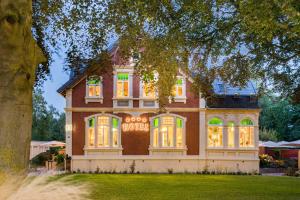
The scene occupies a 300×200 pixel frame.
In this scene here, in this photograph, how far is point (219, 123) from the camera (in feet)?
115

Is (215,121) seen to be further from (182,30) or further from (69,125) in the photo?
(182,30)

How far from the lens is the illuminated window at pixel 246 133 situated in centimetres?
3475

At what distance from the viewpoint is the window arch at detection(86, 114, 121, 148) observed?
33938 mm

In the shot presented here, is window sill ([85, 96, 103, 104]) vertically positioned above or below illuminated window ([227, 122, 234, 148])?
above

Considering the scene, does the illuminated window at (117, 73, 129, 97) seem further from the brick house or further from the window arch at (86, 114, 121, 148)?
the window arch at (86, 114, 121, 148)

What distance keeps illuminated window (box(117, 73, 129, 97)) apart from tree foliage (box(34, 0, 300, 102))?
57.5ft

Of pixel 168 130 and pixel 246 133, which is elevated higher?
pixel 168 130

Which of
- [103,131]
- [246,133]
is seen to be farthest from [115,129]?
[246,133]

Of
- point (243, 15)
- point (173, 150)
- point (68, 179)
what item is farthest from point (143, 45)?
point (173, 150)

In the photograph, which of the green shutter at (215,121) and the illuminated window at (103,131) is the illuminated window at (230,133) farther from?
the illuminated window at (103,131)

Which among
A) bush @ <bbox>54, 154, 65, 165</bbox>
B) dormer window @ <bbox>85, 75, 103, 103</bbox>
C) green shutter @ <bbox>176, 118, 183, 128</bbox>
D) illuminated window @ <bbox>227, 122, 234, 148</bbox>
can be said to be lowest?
bush @ <bbox>54, 154, 65, 165</bbox>

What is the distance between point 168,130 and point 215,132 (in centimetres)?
287

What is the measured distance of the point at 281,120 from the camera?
62.2 m

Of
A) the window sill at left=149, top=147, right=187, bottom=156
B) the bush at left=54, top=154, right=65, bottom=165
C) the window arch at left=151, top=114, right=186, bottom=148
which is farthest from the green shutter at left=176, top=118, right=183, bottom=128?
the bush at left=54, top=154, right=65, bottom=165
